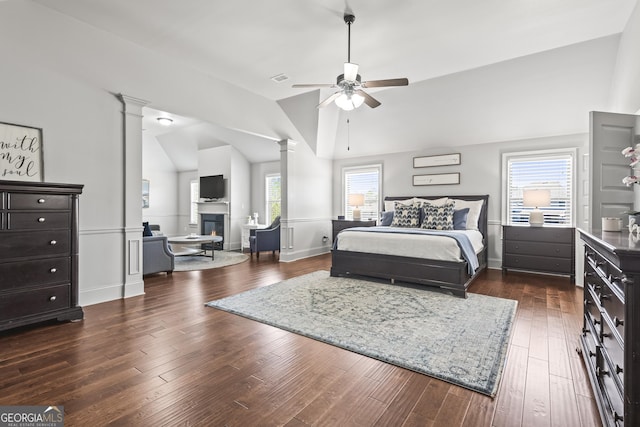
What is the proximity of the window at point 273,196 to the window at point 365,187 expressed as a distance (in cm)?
191

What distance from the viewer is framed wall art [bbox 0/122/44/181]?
2.99m

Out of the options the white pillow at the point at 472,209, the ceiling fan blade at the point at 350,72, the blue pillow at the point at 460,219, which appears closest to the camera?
the ceiling fan blade at the point at 350,72

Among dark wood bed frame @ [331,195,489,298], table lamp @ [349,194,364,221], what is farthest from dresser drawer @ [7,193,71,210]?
table lamp @ [349,194,364,221]

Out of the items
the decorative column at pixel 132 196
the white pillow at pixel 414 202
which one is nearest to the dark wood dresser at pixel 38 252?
the decorative column at pixel 132 196

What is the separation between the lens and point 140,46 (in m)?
3.89

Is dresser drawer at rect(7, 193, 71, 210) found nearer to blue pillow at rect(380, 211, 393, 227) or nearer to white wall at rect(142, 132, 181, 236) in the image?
blue pillow at rect(380, 211, 393, 227)

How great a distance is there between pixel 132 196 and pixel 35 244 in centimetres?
122

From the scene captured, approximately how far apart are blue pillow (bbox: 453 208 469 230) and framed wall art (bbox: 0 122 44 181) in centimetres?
567

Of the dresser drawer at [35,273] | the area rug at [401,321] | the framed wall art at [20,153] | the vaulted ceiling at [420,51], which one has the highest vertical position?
the vaulted ceiling at [420,51]

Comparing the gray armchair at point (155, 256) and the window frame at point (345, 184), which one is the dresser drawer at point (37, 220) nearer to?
the gray armchair at point (155, 256)

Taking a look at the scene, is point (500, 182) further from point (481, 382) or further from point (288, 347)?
point (288, 347)

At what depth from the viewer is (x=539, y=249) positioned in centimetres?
492

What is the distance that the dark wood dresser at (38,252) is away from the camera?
270 centimetres

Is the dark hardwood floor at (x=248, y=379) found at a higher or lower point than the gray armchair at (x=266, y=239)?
lower
